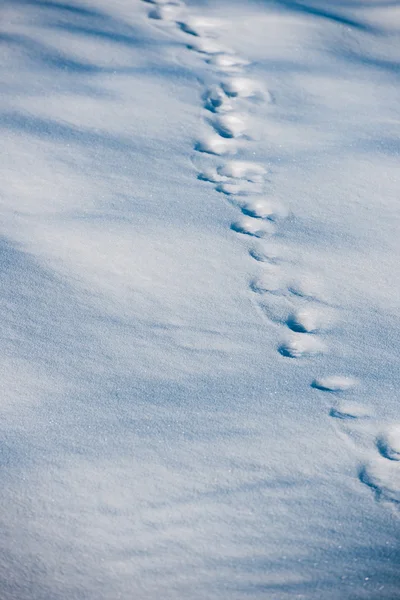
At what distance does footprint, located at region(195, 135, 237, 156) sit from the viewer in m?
1.71

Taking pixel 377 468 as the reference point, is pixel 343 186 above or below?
above

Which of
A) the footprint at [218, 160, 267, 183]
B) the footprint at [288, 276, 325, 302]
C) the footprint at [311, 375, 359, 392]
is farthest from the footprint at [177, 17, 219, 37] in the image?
the footprint at [311, 375, 359, 392]

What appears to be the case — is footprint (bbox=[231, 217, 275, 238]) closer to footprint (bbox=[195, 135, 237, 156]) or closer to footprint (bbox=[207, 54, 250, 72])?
footprint (bbox=[195, 135, 237, 156])

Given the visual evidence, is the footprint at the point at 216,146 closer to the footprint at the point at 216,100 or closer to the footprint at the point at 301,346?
the footprint at the point at 216,100

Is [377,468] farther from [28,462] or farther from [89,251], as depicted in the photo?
[89,251]

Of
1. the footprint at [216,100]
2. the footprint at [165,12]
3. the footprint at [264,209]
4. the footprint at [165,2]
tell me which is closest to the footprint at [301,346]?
the footprint at [264,209]

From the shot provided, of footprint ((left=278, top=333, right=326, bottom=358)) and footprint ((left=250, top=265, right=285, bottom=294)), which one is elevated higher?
footprint ((left=250, top=265, right=285, bottom=294))

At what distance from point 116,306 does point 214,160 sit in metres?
0.59

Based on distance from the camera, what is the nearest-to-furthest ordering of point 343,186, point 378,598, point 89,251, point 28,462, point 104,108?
point 378,598, point 28,462, point 89,251, point 343,186, point 104,108

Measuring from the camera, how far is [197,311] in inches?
50.4

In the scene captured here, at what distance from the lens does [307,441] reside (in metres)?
1.06

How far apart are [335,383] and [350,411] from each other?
64 millimetres

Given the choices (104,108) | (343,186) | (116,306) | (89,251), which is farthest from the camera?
(104,108)

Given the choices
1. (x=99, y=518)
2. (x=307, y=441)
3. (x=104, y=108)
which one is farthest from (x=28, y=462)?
(x=104, y=108)
